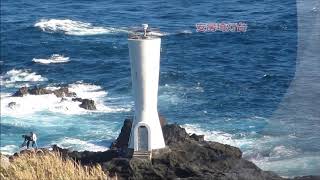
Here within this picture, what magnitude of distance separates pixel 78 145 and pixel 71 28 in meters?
34.8

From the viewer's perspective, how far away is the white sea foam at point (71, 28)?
6644 cm

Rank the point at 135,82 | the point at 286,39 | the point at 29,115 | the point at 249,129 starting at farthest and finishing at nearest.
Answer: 1. the point at 286,39
2. the point at 29,115
3. the point at 249,129
4. the point at 135,82

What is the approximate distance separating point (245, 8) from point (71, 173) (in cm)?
6077

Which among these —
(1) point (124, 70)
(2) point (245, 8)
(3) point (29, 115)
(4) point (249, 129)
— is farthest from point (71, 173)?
(2) point (245, 8)

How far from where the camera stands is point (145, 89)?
2691 cm

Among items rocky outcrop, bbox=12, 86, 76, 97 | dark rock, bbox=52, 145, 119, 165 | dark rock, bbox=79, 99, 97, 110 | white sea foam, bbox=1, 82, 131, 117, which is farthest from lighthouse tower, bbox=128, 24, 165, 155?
rocky outcrop, bbox=12, 86, 76, 97

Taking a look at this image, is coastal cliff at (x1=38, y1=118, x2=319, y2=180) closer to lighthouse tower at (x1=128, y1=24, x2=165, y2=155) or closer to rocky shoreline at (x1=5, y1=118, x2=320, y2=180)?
rocky shoreline at (x1=5, y1=118, x2=320, y2=180)

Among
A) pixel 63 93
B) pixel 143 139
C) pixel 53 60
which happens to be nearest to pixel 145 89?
pixel 143 139

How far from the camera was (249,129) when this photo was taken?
3738 centimetres

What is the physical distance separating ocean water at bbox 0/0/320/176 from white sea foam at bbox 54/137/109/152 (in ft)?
0.19

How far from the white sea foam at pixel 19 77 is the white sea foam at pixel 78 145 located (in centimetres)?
1417

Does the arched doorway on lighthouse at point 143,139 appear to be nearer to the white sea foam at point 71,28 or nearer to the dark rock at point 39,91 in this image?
the dark rock at point 39,91

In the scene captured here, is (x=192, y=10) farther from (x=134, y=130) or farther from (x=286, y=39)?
(x=134, y=130)

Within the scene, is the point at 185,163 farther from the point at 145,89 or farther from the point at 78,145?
the point at 78,145
